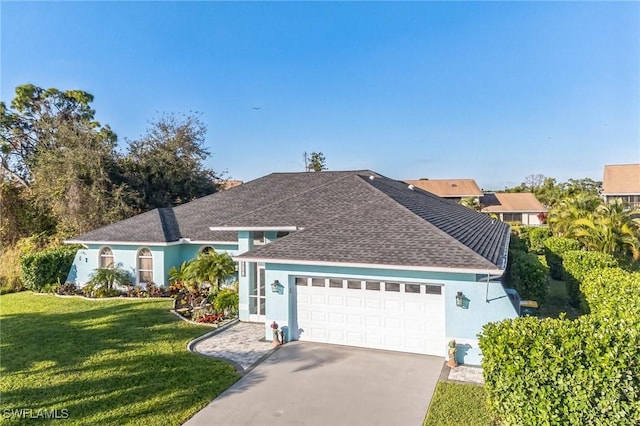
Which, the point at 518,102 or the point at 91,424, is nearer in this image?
the point at 91,424

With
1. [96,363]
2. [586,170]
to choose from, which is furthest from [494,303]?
[586,170]

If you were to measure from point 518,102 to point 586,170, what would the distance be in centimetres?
5851

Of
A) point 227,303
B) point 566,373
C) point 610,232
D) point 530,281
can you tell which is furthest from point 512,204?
point 566,373

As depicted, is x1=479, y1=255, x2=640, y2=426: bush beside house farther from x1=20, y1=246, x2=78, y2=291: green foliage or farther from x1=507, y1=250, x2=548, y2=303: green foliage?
x1=20, y1=246, x2=78, y2=291: green foliage

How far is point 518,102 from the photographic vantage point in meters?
23.3

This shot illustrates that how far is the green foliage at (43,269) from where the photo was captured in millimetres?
20172

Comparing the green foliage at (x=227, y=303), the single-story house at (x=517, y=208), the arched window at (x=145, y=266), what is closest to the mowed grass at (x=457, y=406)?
the green foliage at (x=227, y=303)

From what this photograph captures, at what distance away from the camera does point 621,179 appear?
48.4m

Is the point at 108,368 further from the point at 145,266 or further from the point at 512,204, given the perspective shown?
the point at 512,204

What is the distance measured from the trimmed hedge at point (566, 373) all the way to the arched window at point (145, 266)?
17.3 meters

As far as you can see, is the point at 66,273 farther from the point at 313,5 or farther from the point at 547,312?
the point at 547,312

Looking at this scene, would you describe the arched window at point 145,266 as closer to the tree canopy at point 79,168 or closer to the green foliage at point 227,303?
the green foliage at point 227,303

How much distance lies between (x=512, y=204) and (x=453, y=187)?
30.5ft

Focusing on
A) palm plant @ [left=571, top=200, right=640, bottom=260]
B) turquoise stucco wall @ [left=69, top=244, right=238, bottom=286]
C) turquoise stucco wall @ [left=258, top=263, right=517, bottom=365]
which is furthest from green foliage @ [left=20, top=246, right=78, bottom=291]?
palm plant @ [left=571, top=200, right=640, bottom=260]
